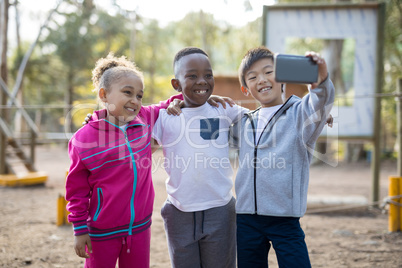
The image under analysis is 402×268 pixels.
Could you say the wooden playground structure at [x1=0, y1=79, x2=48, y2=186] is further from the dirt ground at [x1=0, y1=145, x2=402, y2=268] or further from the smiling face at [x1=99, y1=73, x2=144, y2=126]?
the smiling face at [x1=99, y1=73, x2=144, y2=126]

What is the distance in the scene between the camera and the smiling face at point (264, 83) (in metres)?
1.97

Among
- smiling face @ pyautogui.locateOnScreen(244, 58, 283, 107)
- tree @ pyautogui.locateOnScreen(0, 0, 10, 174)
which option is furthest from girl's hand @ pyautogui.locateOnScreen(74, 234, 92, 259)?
tree @ pyautogui.locateOnScreen(0, 0, 10, 174)

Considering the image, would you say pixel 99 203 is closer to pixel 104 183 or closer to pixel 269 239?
pixel 104 183

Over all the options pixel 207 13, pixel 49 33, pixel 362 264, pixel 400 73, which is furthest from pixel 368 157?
pixel 49 33

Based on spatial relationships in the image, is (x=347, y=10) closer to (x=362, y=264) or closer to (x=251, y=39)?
(x=362, y=264)

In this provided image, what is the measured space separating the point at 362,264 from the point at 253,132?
1.99 metres

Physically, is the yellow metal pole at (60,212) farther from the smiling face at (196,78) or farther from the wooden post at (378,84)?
the wooden post at (378,84)

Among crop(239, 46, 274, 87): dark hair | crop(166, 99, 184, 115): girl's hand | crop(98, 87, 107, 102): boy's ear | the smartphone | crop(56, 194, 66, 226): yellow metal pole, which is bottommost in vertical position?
crop(56, 194, 66, 226): yellow metal pole

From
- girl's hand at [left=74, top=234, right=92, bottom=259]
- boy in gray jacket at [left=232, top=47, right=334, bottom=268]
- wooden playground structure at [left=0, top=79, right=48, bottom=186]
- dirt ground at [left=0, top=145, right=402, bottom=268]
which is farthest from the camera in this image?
wooden playground structure at [left=0, top=79, right=48, bottom=186]

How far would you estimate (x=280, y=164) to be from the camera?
190 cm

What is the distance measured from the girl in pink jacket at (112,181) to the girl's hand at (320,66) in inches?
36.1

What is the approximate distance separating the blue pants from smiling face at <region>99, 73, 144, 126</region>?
0.83m

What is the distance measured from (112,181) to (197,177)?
462mm

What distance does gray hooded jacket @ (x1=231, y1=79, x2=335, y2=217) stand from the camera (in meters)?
1.86
